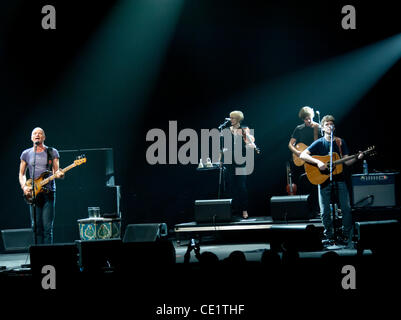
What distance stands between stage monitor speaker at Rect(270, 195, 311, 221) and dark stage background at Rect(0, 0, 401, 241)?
5.94ft

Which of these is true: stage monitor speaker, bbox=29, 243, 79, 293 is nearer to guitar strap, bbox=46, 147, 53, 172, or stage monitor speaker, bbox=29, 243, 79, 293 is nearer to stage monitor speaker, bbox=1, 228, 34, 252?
guitar strap, bbox=46, 147, 53, 172

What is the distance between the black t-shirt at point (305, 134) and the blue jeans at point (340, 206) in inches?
66.2

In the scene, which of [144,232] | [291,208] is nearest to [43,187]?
[144,232]

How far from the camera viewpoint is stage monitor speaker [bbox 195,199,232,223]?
8.73m

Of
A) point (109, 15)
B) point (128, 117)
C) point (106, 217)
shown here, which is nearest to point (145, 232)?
point (106, 217)

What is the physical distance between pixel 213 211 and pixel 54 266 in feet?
14.6

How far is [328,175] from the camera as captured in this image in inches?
293

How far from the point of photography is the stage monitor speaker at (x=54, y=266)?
148 inches

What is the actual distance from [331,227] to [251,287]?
4.62 metres

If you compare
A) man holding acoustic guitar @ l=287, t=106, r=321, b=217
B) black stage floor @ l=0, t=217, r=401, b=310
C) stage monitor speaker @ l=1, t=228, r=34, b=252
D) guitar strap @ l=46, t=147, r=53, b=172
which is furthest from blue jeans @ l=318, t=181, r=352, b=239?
stage monitor speaker @ l=1, t=228, r=34, b=252

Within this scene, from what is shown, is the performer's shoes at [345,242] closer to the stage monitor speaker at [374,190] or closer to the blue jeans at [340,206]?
the blue jeans at [340,206]

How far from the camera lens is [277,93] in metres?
10.2

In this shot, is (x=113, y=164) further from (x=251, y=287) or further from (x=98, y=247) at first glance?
(x=251, y=287)

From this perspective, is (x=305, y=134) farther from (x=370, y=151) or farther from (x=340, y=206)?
(x=340, y=206)
